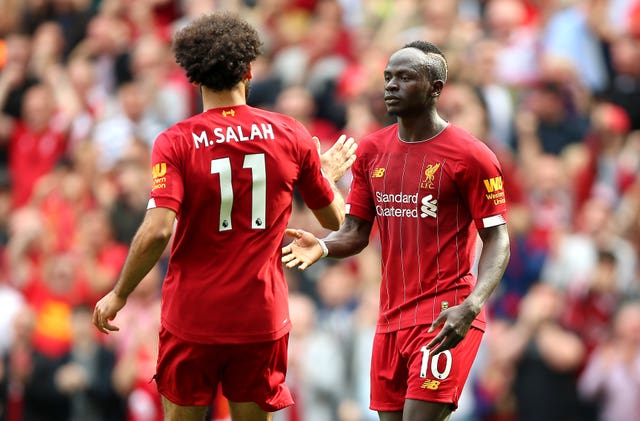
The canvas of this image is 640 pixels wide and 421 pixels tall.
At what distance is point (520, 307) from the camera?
540 inches

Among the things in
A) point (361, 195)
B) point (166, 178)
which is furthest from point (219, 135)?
point (361, 195)

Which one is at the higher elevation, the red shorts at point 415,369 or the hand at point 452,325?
the hand at point 452,325

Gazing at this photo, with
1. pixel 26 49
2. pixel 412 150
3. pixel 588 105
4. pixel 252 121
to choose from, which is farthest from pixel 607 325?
pixel 26 49

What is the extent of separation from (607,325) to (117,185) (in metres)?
5.53

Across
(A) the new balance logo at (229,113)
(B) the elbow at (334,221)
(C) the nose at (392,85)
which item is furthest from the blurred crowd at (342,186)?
(A) the new balance logo at (229,113)

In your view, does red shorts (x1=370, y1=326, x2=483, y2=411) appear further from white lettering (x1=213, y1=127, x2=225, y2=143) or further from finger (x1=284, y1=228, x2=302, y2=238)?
white lettering (x1=213, y1=127, x2=225, y2=143)

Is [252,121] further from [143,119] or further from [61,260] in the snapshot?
[143,119]

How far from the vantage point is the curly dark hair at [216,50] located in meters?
8.07

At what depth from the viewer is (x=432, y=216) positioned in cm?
852

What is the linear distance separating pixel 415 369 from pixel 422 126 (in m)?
1.43

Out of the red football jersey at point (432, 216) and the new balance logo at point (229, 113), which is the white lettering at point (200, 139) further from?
the red football jersey at point (432, 216)

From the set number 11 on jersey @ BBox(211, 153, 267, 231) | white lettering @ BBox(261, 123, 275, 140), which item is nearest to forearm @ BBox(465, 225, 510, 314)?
number 11 on jersey @ BBox(211, 153, 267, 231)

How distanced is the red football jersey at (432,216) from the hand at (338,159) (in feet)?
0.76

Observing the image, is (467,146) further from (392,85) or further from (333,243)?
(333,243)
